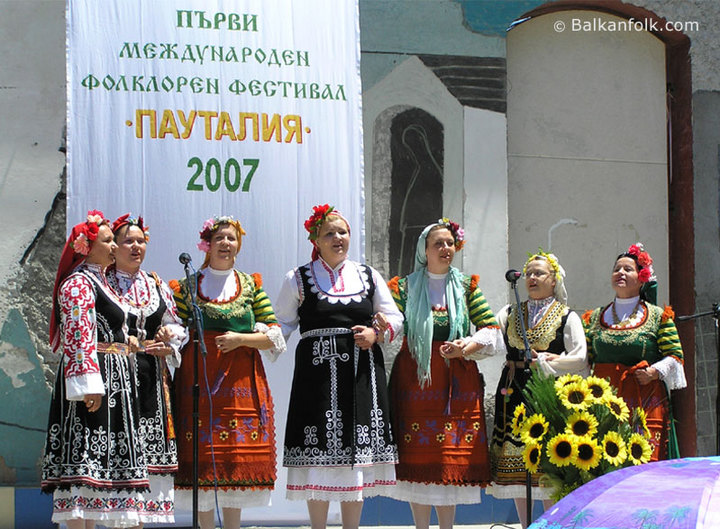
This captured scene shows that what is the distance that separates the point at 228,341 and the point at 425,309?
1.08 metres

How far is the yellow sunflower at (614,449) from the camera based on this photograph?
4.38m

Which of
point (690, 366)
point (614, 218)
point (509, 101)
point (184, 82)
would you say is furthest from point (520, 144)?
point (184, 82)

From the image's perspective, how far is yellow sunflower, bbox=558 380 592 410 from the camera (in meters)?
4.50

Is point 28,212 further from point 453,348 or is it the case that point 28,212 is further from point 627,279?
point 627,279

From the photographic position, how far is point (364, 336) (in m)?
5.59

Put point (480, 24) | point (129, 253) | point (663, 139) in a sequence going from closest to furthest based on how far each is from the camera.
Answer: point (129, 253), point (480, 24), point (663, 139)

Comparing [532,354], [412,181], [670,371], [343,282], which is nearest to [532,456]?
[532,354]

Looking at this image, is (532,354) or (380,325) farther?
(532,354)

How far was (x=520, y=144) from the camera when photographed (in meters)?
8.06

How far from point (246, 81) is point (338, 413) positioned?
222cm

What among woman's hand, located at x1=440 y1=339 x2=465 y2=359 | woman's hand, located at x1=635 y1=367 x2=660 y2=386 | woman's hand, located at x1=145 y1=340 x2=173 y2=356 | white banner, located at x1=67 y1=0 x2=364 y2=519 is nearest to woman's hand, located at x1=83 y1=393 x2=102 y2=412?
woman's hand, located at x1=145 y1=340 x2=173 y2=356

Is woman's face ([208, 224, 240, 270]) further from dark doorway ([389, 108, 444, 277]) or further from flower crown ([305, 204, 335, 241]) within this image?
dark doorway ([389, 108, 444, 277])

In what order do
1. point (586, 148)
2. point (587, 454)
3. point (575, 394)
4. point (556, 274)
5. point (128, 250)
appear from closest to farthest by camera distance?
point (587, 454) < point (575, 394) < point (128, 250) < point (556, 274) < point (586, 148)

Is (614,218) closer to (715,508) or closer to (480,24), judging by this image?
(480,24)
